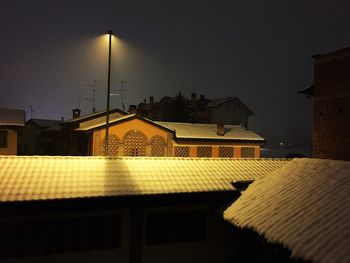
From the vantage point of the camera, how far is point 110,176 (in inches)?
428

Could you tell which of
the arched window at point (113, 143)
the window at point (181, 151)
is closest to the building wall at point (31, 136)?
the arched window at point (113, 143)

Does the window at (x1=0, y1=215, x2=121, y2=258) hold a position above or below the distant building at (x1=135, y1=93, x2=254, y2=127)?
below

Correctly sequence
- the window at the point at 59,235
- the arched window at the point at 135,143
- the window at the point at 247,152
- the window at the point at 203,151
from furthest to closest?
the window at the point at 247,152
the window at the point at 203,151
the arched window at the point at 135,143
the window at the point at 59,235

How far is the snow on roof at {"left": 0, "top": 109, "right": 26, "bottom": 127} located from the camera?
28178 millimetres

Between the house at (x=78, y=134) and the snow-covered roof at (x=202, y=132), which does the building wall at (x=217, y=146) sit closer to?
the snow-covered roof at (x=202, y=132)

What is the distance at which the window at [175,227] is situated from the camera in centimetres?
1066

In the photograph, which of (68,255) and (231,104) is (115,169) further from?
(231,104)

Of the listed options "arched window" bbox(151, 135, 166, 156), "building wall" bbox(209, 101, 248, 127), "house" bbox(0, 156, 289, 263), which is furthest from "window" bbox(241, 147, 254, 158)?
"house" bbox(0, 156, 289, 263)

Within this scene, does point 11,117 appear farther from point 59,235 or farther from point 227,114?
point 227,114

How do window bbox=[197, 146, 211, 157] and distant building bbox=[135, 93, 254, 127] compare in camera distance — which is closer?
window bbox=[197, 146, 211, 157]

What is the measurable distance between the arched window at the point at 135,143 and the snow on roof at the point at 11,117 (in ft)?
27.3

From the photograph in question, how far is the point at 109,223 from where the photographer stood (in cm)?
1023

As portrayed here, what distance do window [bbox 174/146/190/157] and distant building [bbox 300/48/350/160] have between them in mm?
15406

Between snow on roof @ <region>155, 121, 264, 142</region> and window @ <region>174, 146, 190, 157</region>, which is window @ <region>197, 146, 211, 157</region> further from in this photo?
window @ <region>174, 146, 190, 157</region>
